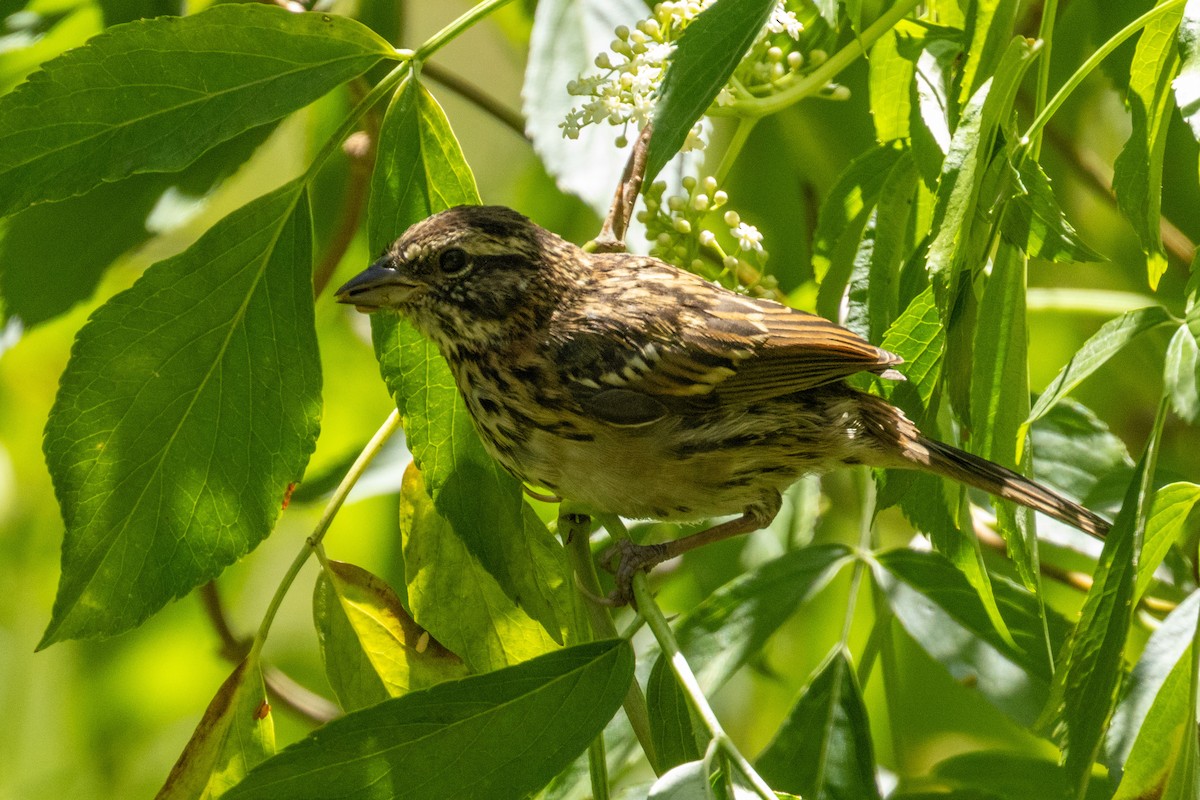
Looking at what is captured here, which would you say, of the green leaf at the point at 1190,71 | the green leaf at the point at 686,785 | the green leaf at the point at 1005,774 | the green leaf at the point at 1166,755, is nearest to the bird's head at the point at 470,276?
the green leaf at the point at 686,785

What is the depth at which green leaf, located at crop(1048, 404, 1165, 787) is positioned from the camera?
1883 mm

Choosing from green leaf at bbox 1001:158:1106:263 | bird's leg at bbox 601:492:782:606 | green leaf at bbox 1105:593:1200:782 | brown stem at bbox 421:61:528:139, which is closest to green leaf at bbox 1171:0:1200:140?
green leaf at bbox 1001:158:1106:263

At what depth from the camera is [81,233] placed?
2902mm

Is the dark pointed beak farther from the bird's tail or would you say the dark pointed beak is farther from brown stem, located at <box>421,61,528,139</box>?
brown stem, located at <box>421,61,528,139</box>

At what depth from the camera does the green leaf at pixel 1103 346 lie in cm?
193

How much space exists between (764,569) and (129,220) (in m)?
1.66

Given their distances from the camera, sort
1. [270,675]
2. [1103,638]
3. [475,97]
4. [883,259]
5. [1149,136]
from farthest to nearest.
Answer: [270,675], [475,97], [883,259], [1149,136], [1103,638]

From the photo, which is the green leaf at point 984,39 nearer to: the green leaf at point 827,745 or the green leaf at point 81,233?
the green leaf at point 827,745

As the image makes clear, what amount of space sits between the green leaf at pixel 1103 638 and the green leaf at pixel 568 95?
1342 mm

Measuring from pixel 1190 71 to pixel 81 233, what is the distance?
2.30 meters

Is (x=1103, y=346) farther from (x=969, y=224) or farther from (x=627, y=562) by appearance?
(x=627, y=562)

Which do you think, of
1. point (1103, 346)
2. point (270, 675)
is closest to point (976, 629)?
point (1103, 346)

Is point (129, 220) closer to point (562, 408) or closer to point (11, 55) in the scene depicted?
point (11, 55)

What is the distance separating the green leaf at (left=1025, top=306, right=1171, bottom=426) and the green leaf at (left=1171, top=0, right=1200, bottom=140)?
11.2 inches
